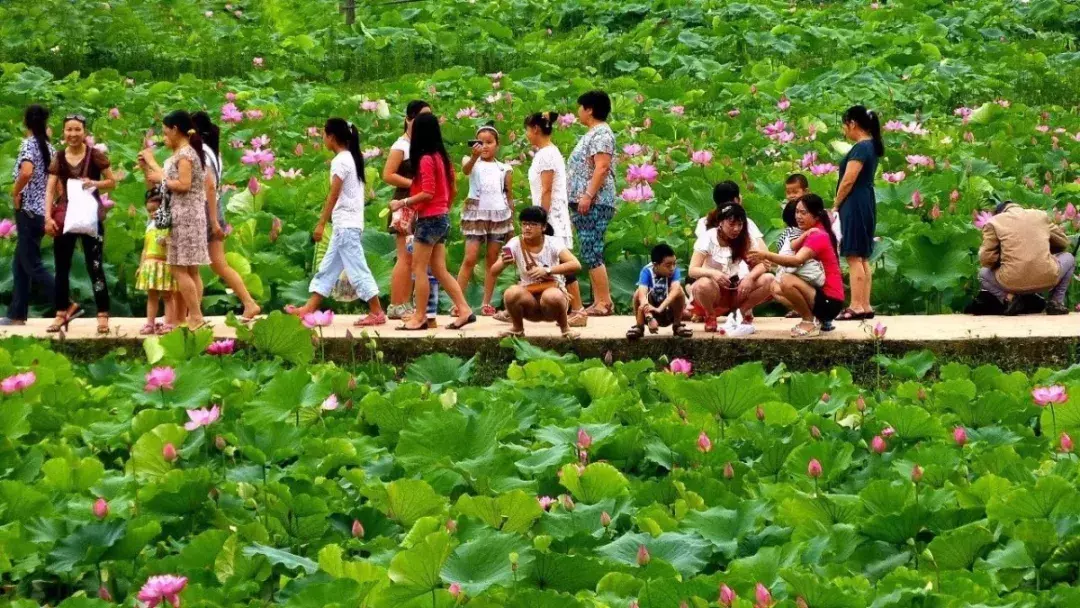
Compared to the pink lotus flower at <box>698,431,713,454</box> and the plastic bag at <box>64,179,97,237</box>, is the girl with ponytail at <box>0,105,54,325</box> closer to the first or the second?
the plastic bag at <box>64,179,97,237</box>

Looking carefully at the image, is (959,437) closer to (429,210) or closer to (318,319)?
(318,319)

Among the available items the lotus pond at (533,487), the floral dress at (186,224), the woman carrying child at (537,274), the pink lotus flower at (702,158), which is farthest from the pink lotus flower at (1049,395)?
the pink lotus flower at (702,158)

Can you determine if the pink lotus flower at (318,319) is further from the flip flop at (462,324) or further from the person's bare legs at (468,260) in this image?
the person's bare legs at (468,260)

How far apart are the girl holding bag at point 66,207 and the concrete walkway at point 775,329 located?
5.1 inches

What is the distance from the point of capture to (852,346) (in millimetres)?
8562

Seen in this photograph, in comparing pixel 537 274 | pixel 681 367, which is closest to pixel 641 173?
pixel 537 274

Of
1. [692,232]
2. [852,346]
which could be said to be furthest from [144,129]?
[852,346]

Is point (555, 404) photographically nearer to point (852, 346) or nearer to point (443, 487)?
point (443, 487)

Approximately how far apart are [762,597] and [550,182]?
203 inches

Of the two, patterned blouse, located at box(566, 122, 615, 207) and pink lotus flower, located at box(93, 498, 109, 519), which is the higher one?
patterned blouse, located at box(566, 122, 615, 207)

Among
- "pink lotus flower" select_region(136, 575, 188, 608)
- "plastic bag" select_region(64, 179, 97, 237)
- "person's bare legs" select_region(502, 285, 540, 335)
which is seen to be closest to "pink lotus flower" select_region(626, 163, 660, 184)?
"person's bare legs" select_region(502, 285, 540, 335)

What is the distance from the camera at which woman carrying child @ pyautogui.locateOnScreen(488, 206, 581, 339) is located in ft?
28.0

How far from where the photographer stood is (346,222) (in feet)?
30.4

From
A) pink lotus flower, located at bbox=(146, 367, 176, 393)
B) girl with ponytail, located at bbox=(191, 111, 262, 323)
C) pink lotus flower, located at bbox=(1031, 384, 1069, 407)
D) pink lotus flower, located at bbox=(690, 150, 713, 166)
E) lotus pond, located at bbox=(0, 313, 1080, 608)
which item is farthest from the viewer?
pink lotus flower, located at bbox=(690, 150, 713, 166)
